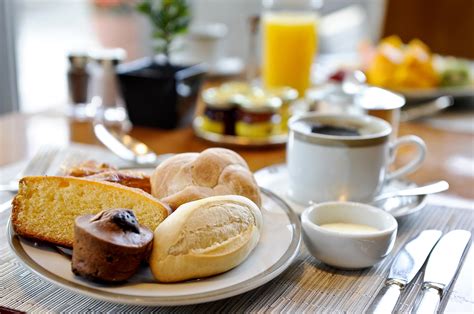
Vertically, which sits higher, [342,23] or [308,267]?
[342,23]

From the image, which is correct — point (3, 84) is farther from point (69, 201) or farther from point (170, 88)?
point (69, 201)

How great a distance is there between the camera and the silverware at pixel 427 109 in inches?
61.7

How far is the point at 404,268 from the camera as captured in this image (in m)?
0.76

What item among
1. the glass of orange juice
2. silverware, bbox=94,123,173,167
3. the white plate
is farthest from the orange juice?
the white plate

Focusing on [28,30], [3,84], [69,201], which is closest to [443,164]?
[69,201]

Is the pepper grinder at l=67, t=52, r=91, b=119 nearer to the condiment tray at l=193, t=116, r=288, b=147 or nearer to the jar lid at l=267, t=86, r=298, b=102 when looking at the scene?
the condiment tray at l=193, t=116, r=288, b=147

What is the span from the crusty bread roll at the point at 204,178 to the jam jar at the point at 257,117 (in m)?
0.53

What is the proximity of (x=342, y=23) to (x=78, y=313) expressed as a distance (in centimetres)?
279

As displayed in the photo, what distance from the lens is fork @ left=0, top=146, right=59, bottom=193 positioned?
0.99 m

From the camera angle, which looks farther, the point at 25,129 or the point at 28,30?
the point at 28,30

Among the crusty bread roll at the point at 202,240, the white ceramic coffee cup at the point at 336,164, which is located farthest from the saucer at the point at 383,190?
the crusty bread roll at the point at 202,240

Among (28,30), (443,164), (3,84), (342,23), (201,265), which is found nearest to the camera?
(201,265)

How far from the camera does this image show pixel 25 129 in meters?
1.40

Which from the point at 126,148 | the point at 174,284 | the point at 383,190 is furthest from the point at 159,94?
the point at 174,284
